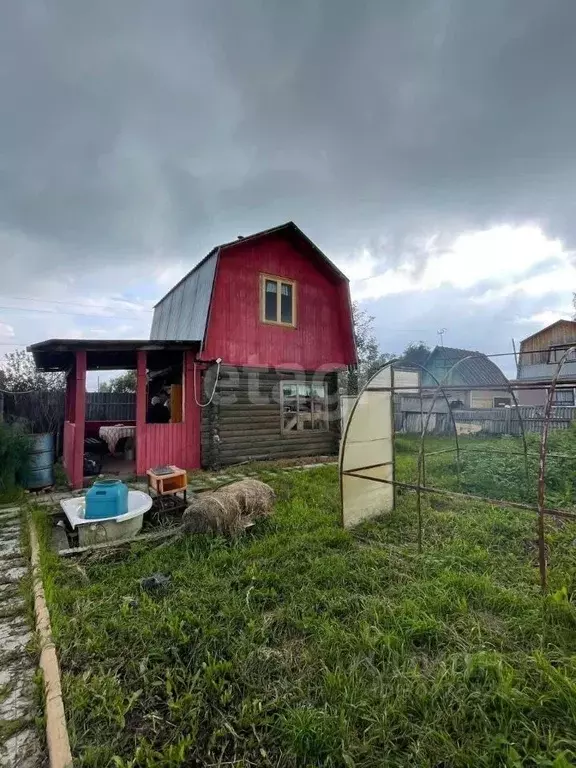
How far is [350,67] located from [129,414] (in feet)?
38.2

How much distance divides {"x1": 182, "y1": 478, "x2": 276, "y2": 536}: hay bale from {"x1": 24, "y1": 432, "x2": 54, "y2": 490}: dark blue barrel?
3.62 meters

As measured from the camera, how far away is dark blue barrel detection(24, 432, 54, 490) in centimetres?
645

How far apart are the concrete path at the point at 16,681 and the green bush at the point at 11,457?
2.84 metres

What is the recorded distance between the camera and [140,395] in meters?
7.47

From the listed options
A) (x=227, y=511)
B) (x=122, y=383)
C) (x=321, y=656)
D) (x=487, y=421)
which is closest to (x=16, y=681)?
(x=321, y=656)

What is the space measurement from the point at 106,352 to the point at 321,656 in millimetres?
7070

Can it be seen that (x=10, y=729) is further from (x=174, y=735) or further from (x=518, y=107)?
(x=518, y=107)

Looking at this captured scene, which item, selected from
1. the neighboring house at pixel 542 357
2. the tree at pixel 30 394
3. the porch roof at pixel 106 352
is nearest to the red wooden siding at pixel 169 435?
the porch roof at pixel 106 352

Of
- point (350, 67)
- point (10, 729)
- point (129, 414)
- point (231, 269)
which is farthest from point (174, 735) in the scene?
point (129, 414)

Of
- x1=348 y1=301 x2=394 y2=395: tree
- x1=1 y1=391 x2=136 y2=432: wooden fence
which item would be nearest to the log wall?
x1=1 y1=391 x2=136 y2=432: wooden fence

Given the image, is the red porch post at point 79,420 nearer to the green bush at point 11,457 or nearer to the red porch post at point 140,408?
the green bush at point 11,457

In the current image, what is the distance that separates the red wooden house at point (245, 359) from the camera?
8180 mm

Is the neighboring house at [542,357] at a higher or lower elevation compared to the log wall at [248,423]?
higher

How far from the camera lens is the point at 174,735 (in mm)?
1878
